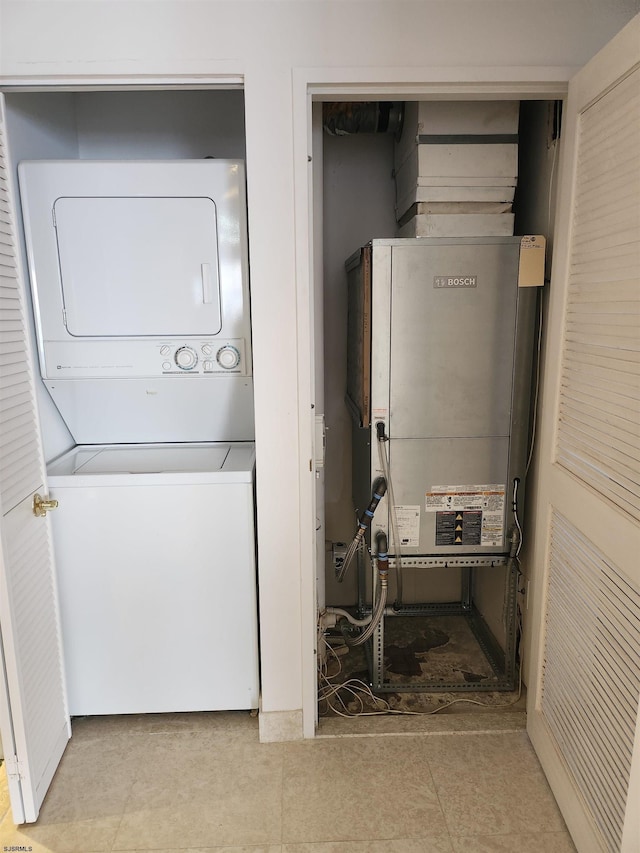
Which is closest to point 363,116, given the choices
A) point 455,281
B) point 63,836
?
point 455,281

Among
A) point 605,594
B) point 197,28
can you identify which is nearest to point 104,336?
point 197,28

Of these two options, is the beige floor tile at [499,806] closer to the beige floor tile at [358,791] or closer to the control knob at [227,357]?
the beige floor tile at [358,791]

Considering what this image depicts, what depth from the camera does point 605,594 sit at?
55.7 inches

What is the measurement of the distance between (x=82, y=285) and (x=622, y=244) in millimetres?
1595

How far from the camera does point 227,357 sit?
195 centimetres

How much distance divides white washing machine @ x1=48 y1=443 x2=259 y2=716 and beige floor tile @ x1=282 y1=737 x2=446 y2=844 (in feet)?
1.07

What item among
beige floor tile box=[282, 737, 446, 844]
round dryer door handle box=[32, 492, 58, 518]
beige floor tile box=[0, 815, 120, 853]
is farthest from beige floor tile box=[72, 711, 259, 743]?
round dryer door handle box=[32, 492, 58, 518]

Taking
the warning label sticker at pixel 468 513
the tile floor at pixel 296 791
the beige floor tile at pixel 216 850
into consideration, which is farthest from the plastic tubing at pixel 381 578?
the beige floor tile at pixel 216 850

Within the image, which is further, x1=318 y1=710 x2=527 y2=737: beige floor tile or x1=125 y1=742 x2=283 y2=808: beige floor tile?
x1=318 y1=710 x2=527 y2=737: beige floor tile

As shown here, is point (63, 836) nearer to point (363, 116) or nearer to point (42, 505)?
point (42, 505)

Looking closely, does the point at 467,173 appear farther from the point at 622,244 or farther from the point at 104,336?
the point at 104,336

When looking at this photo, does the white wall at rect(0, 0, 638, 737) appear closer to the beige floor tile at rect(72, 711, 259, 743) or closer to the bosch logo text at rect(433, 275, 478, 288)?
the bosch logo text at rect(433, 275, 478, 288)

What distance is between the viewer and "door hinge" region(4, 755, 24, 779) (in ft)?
5.24

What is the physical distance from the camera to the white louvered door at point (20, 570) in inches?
61.2
